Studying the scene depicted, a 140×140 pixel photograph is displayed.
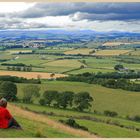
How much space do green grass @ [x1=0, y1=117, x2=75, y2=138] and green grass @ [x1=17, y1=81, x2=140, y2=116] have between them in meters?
3.41

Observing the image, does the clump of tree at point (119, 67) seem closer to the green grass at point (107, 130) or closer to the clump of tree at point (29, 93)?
the green grass at point (107, 130)

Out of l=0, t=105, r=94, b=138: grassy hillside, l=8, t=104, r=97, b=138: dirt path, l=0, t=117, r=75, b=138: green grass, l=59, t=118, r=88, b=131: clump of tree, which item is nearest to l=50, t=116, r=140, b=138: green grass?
l=59, t=118, r=88, b=131: clump of tree

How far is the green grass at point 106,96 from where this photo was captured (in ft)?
50.2

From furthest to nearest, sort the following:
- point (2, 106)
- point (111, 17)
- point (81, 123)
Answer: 1. point (111, 17)
2. point (81, 123)
3. point (2, 106)

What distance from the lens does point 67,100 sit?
14852 millimetres

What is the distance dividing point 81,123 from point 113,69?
3.13 metres

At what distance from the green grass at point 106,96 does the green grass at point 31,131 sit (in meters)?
3.41

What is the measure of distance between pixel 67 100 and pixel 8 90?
2.31m

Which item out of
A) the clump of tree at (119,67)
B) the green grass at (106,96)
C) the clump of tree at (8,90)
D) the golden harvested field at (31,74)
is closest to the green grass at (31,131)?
the clump of tree at (8,90)

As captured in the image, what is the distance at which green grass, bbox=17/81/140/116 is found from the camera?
15289mm

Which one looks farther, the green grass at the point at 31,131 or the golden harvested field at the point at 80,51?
the golden harvested field at the point at 80,51

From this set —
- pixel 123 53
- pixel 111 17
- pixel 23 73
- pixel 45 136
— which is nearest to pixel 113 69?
pixel 123 53

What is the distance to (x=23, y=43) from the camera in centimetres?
1565

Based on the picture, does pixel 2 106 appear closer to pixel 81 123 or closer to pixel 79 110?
pixel 81 123
